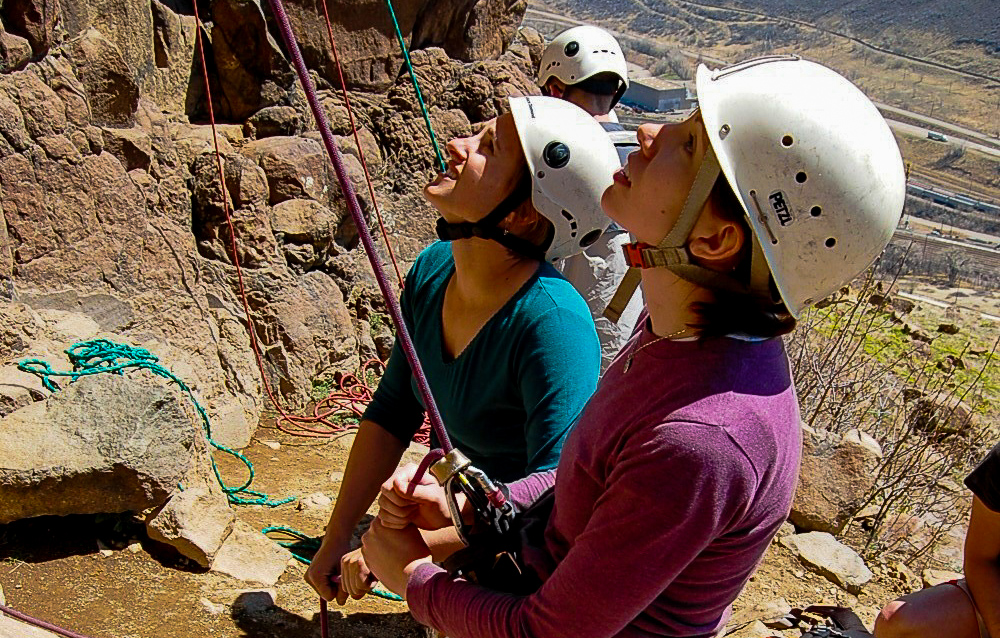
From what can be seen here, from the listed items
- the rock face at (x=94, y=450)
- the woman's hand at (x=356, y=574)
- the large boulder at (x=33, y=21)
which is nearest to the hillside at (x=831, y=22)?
the large boulder at (x=33, y=21)

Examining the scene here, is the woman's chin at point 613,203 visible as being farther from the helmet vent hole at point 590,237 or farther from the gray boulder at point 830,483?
the gray boulder at point 830,483

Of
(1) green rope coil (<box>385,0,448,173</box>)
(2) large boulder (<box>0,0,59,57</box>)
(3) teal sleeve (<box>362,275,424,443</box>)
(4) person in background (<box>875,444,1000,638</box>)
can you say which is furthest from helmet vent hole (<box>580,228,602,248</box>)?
(1) green rope coil (<box>385,0,448,173</box>)

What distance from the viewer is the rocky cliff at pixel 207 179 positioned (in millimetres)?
4379

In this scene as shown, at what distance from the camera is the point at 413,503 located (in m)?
1.90

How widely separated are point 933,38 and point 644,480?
90676 mm

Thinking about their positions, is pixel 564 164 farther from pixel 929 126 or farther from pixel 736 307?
pixel 929 126

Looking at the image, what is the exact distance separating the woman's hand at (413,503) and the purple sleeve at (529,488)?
150 mm

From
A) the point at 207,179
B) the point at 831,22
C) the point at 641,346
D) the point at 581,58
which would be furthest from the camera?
the point at 831,22

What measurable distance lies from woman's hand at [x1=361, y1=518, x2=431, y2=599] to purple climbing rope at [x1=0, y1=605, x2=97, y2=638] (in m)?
1.51

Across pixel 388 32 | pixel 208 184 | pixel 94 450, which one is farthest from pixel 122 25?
pixel 94 450

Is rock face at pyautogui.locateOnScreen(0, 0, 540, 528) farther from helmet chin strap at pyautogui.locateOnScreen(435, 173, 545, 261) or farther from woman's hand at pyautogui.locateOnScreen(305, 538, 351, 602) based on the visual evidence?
helmet chin strap at pyautogui.locateOnScreen(435, 173, 545, 261)

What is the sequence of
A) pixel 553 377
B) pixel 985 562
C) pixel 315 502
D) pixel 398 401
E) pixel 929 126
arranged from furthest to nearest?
pixel 929 126, pixel 315 502, pixel 985 562, pixel 398 401, pixel 553 377

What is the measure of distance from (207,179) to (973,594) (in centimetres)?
448

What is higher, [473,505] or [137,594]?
[473,505]
